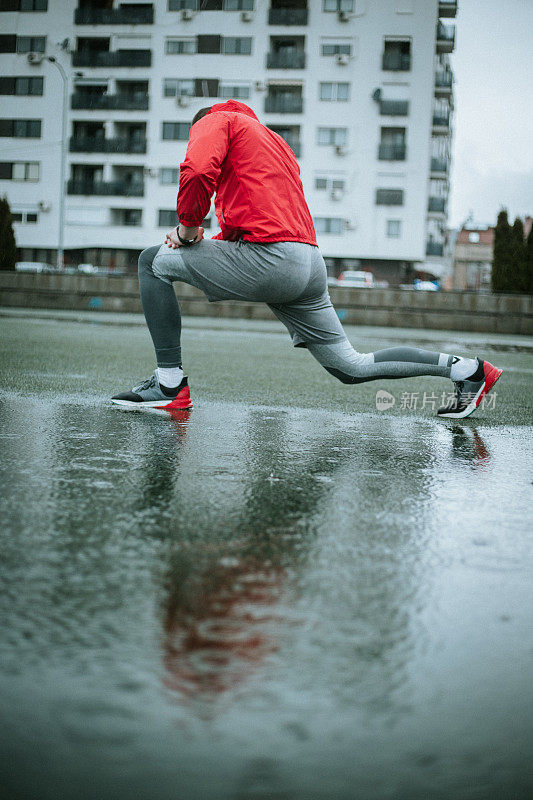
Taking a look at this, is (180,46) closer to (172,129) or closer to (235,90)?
(235,90)

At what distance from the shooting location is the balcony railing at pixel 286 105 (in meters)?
51.4

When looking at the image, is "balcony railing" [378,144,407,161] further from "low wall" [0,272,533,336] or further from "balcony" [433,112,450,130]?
"low wall" [0,272,533,336]

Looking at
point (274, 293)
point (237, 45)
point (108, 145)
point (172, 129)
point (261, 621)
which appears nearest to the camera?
point (261, 621)

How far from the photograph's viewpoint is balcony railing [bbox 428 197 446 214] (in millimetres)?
54656

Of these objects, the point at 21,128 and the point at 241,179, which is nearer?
the point at 241,179

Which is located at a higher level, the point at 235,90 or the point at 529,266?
the point at 235,90

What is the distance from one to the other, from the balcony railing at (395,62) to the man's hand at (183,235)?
49890 millimetres

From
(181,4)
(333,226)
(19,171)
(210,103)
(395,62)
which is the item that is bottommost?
(333,226)

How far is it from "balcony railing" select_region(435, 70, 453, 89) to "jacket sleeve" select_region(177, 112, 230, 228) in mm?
55371

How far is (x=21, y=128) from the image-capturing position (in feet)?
185

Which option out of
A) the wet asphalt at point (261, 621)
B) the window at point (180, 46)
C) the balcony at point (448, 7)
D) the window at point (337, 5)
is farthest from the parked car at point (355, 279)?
the wet asphalt at point (261, 621)

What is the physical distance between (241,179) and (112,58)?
178 ft

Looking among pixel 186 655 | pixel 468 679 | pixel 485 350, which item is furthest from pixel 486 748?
pixel 485 350

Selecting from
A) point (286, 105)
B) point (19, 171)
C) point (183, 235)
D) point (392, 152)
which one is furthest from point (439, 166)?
point (183, 235)
